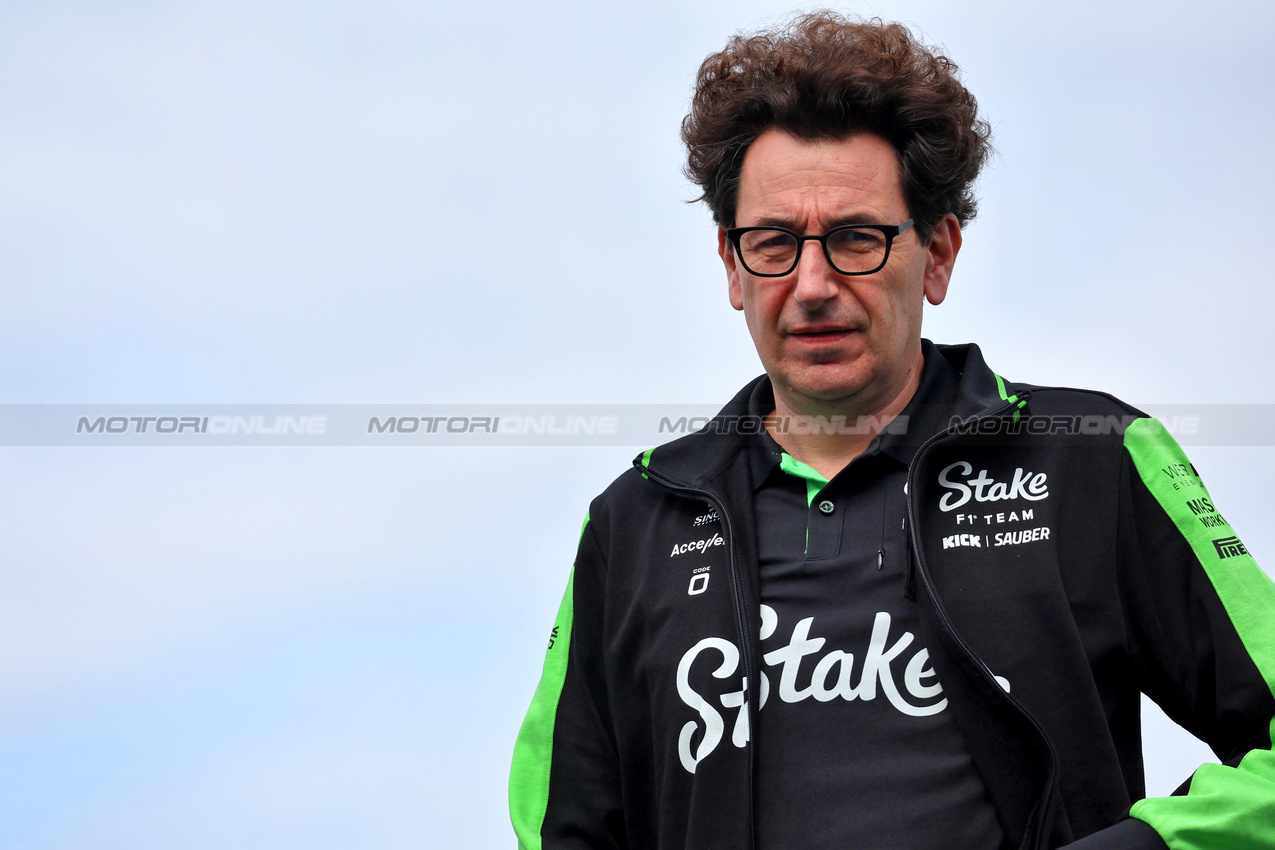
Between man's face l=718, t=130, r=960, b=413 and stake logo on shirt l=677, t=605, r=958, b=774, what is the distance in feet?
1.91

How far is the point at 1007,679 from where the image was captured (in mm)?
2283

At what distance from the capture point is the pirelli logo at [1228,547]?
7.51ft

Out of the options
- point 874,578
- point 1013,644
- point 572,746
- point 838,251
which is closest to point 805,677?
point 874,578

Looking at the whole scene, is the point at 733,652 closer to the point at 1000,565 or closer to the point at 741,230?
the point at 1000,565

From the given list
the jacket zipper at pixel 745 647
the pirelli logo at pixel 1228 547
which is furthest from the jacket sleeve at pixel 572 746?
the pirelli logo at pixel 1228 547

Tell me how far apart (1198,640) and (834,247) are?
1.13 metres

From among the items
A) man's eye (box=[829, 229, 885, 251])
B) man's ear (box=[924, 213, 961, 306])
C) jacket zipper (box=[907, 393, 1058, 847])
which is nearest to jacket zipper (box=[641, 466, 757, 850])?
jacket zipper (box=[907, 393, 1058, 847])

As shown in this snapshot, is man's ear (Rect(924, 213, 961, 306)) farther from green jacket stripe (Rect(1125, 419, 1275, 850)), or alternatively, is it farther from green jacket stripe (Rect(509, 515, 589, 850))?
green jacket stripe (Rect(509, 515, 589, 850))

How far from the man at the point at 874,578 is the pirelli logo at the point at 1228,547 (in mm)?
14

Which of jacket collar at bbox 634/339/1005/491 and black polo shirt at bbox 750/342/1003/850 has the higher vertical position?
jacket collar at bbox 634/339/1005/491

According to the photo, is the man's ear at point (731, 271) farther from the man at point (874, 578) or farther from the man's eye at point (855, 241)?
the man's eye at point (855, 241)

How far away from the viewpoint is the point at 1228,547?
2.30 metres

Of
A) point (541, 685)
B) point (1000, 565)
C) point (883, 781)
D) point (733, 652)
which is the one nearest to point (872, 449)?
point (1000, 565)

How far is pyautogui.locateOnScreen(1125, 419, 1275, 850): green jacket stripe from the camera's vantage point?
2055mm
